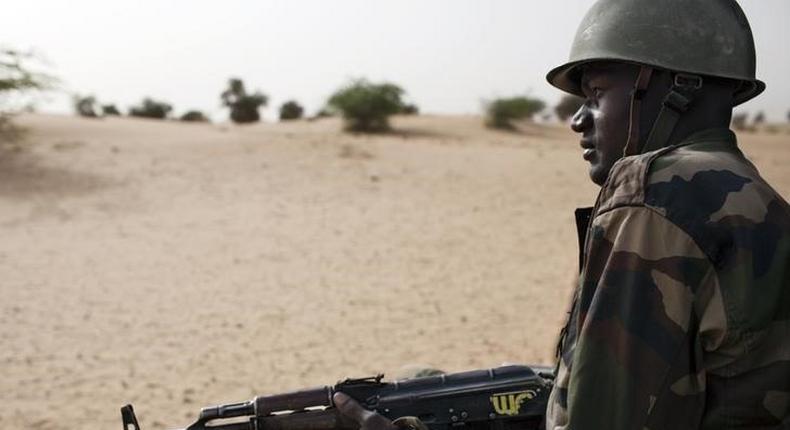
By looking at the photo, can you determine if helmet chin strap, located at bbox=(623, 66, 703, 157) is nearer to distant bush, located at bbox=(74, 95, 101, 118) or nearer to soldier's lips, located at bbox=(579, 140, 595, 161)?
soldier's lips, located at bbox=(579, 140, 595, 161)

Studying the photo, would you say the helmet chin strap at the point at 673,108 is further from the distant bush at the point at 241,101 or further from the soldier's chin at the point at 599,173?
the distant bush at the point at 241,101

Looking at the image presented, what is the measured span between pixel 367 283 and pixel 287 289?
0.87 meters

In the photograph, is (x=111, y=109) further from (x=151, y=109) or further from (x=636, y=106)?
(x=636, y=106)

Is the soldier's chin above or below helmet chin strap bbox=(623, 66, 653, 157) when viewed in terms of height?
below

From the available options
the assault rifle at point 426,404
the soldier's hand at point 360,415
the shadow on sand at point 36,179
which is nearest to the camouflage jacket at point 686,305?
the soldier's hand at point 360,415

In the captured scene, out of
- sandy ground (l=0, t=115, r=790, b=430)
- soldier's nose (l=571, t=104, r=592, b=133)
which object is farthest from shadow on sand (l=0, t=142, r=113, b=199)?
soldier's nose (l=571, t=104, r=592, b=133)

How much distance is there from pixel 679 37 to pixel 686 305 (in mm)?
624

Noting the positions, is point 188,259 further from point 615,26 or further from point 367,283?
point 615,26

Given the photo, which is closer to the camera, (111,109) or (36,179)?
(36,179)

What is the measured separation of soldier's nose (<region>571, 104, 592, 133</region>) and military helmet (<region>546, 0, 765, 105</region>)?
12 cm

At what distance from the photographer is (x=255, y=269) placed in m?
9.28

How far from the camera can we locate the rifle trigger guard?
207 cm

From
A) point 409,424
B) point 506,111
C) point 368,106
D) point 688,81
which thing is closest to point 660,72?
point 688,81

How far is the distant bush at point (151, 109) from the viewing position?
43.3m
